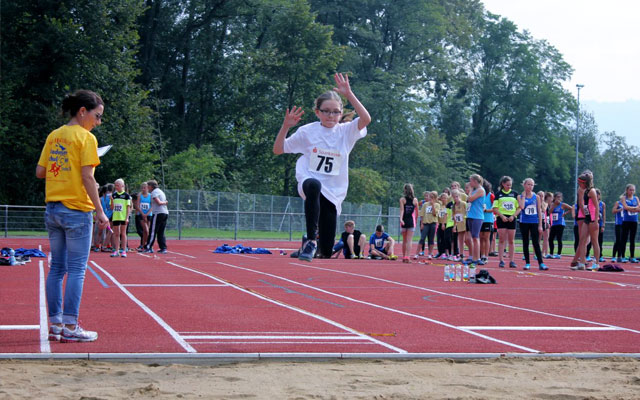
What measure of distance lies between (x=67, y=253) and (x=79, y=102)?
1.25 m

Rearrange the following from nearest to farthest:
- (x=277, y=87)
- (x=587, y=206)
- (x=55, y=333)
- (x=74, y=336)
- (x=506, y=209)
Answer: (x=74, y=336) < (x=55, y=333) < (x=587, y=206) < (x=506, y=209) < (x=277, y=87)

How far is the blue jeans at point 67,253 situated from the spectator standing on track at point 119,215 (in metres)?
11.0

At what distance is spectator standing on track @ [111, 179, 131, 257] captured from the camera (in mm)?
17297

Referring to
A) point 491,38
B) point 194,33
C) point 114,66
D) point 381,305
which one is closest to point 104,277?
point 381,305

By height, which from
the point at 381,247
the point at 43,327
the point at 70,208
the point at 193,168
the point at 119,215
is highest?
the point at 193,168

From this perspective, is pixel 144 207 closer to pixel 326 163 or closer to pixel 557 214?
pixel 557 214

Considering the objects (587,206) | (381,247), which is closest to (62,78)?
(381,247)

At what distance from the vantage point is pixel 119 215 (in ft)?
56.6

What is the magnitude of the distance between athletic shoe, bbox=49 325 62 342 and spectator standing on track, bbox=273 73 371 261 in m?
2.04

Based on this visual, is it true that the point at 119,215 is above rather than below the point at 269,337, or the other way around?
above

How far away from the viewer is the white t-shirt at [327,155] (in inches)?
259

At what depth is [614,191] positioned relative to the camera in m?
68.6

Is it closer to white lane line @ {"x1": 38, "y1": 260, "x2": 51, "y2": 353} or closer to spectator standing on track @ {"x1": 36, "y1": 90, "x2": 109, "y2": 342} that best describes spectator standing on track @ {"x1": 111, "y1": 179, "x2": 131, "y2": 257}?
white lane line @ {"x1": 38, "y1": 260, "x2": 51, "y2": 353}

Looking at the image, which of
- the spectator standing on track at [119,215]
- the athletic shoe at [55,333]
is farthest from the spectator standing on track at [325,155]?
the spectator standing on track at [119,215]
